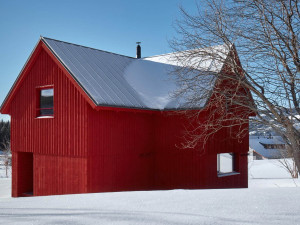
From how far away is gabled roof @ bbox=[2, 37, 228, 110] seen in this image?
12383mm

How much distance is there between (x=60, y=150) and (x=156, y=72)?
6.66 m

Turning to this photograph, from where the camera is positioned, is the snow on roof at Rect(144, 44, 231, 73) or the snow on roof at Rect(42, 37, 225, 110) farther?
the snow on roof at Rect(42, 37, 225, 110)

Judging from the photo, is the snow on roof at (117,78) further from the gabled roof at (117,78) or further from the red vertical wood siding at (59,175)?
the red vertical wood siding at (59,175)

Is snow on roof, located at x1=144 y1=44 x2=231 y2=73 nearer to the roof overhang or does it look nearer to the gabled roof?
the gabled roof

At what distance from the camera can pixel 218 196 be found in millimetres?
7676

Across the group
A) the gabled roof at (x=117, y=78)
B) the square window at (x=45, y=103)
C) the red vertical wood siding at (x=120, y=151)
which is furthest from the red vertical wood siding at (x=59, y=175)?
the gabled roof at (x=117, y=78)

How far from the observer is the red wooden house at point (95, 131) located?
1234 cm

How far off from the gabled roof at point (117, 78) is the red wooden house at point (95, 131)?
0.18ft

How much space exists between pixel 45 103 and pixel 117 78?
10.7ft

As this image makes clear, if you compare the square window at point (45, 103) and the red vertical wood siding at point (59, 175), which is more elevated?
the square window at point (45, 103)

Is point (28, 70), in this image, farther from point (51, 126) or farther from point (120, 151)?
point (120, 151)

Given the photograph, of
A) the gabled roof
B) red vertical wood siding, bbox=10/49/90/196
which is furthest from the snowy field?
red vertical wood siding, bbox=10/49/90/196

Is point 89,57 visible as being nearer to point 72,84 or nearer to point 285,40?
point 72,84

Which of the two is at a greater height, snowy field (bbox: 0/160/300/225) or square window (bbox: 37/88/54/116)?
square window (bbox: 37/88/54/116)
